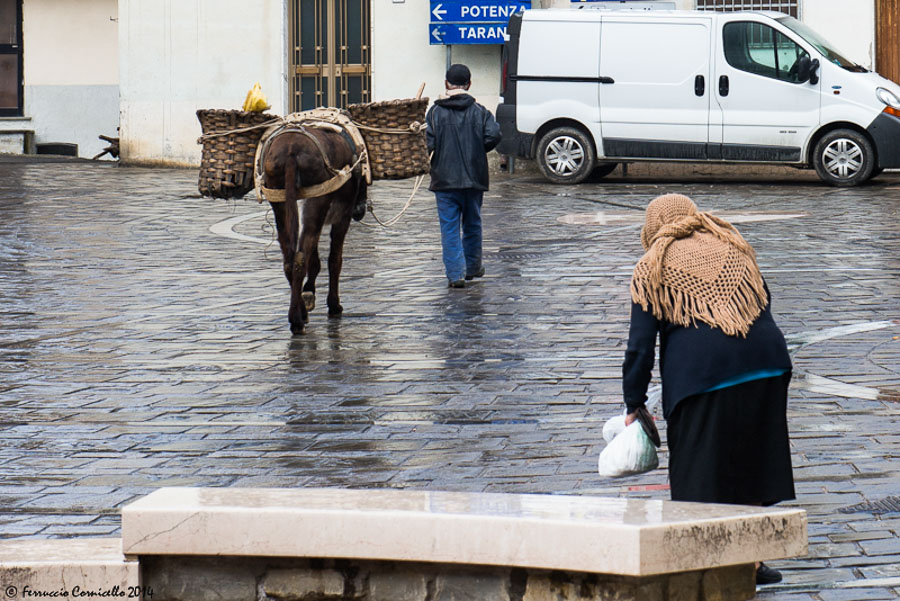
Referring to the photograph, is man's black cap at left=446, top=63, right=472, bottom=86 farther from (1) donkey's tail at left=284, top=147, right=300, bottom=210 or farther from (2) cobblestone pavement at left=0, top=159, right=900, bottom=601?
(1) donkey's tail at left=284, top=147, right=300, bottom=210

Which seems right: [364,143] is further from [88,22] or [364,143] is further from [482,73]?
[88,22]

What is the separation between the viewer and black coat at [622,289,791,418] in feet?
15.9

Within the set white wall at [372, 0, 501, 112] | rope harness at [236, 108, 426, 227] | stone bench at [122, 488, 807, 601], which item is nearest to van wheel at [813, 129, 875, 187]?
white wall at [372, 0, 501, 112]

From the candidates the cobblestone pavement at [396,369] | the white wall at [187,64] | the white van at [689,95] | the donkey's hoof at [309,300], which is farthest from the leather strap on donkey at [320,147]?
the white wall at [187,64]

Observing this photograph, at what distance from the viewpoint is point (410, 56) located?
25.1m

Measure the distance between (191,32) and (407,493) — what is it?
21.9 m

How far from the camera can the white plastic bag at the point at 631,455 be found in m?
4.91

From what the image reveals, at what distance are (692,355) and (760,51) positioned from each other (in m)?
16.4

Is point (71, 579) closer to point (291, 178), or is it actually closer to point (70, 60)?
point (291, 178)

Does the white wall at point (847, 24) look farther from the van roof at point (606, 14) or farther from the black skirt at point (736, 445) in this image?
the black skirt at point (736, 445)

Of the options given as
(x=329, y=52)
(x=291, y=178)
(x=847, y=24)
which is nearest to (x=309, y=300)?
(x=291, y=178)

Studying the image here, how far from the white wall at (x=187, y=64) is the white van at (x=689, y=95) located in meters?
5.48

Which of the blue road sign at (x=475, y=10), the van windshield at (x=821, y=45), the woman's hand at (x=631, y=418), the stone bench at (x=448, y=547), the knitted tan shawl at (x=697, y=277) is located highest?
the blue road sign at (x=475, y=10)

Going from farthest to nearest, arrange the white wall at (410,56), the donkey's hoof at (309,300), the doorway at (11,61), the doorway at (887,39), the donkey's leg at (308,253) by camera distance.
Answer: the doorway at (11,61), the white wall at (410,56), the doorway at (887,39), the donkey's hoof at (309,300), the donkey's leg at (308,253)
